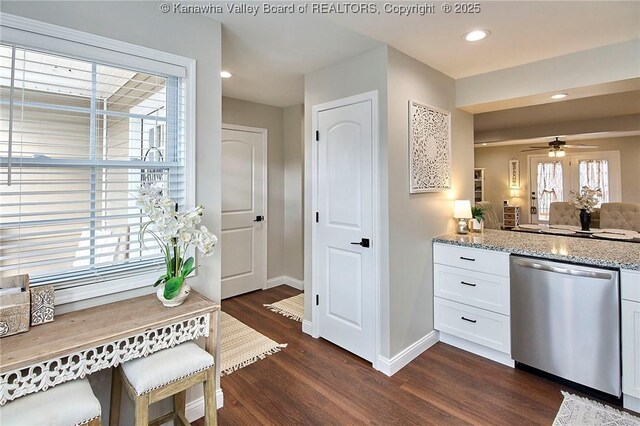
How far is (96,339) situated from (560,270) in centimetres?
271

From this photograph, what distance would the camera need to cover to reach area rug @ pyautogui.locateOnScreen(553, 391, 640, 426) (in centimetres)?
190

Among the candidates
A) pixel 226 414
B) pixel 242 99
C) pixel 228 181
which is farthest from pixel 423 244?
pixel 242 99

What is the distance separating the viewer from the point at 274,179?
447 centimetres

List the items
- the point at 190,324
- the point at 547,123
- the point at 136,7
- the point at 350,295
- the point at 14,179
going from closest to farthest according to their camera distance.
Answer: the point at 14,179
the point at 190,324
the point at 136,7
the point at 350,295
the point at 547,123

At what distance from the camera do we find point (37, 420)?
1114mm

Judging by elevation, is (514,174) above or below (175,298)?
above

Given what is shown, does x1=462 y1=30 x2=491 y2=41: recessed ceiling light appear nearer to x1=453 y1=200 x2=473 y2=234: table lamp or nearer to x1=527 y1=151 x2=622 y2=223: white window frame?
x1=453 y1=200 x2=473 y2=234: table lamp

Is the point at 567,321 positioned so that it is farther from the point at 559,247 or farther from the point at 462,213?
the point at 462,213

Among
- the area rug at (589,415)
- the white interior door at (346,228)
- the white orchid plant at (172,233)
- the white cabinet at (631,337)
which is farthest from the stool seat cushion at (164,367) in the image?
the white cabinet at (631,337)

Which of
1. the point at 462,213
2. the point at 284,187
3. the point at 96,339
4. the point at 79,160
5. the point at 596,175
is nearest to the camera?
the point at 96,339

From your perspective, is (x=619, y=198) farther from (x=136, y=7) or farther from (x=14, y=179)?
(x=14, y=179)

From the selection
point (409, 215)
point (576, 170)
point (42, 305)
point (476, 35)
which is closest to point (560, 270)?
point (409, 215)

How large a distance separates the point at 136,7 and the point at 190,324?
5.44 feet

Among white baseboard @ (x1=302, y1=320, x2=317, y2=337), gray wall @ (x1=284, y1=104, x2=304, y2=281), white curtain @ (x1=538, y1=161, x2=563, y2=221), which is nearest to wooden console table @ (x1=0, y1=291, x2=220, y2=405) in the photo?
white baseboard @ (x1=302, y1=320, x2=317, y2=337)
